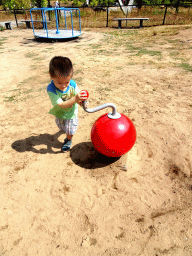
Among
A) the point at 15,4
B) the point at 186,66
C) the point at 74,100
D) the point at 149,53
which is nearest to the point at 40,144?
the point at 74,100

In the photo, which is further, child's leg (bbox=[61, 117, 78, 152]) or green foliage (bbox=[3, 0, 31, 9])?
green foliage (bbox=[3, 0, 31, 9])

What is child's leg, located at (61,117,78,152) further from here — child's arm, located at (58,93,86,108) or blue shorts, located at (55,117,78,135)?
child's arm, located at (58,93,86,108)

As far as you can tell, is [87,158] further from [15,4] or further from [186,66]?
[15,4]

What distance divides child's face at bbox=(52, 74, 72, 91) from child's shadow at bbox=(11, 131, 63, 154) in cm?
111

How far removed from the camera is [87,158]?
270cm

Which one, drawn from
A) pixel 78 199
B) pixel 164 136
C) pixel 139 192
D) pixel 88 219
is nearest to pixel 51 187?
pixel 78 199

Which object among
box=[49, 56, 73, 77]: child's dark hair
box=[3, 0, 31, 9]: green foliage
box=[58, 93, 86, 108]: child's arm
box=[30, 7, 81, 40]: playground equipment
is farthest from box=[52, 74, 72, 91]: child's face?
box=[3, 0, 31, 9]: green foliage

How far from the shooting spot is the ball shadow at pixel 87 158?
2594 millimetres

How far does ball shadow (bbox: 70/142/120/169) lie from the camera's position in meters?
2.59

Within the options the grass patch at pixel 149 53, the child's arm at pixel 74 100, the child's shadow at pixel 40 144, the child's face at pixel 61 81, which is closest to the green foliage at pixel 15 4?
the grass patch at pixel 149 53

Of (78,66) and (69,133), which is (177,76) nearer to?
(78,66)

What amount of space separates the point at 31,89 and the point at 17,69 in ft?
5.98

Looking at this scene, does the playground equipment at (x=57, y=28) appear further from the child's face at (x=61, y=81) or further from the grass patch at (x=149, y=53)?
the child's face at (x=61, y=81)

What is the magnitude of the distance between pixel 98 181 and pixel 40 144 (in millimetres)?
1169
